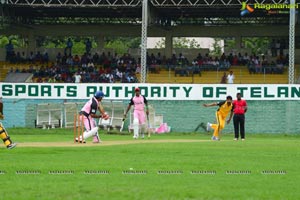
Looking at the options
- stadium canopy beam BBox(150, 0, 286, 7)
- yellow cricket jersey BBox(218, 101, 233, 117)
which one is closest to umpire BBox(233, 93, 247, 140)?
yellow cricket jersey BBox(218, 101, 233, 117)

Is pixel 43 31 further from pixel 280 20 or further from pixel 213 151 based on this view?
pixel 213 151

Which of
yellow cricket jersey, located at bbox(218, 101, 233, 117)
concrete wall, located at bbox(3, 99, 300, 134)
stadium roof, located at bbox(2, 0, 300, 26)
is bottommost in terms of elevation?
concrete wall, located at bbox(3, 99, 300, 134)

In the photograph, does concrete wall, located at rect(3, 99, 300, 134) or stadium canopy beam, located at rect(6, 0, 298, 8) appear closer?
concrete wall, located at rect(3, 99, 300, 134)

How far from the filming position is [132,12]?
53969mm

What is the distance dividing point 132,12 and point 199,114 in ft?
54.1

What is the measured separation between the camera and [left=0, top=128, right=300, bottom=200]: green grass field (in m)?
11.5

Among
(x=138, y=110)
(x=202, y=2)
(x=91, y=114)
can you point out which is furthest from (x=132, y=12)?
(x=91, y=114)

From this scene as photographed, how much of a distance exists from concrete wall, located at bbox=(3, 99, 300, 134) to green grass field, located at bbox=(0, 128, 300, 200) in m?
18.4

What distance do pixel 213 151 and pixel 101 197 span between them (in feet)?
30.5

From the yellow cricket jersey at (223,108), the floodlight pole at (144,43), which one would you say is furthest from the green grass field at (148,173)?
the floodlight pole at (144,43)

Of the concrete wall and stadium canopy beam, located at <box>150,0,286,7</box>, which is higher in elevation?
stadium canopy beam, located at <box>150,0,286,7</box>

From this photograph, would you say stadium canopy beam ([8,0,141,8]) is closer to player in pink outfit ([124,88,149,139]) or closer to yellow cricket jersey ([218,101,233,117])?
player in pink outfit ([124,88,149,139])

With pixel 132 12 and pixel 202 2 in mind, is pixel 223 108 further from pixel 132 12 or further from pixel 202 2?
pixel 132 12

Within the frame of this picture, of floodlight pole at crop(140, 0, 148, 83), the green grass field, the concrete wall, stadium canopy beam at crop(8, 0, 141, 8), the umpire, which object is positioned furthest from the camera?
stadium canopy beam at crop(8, 0, 141, 8)
